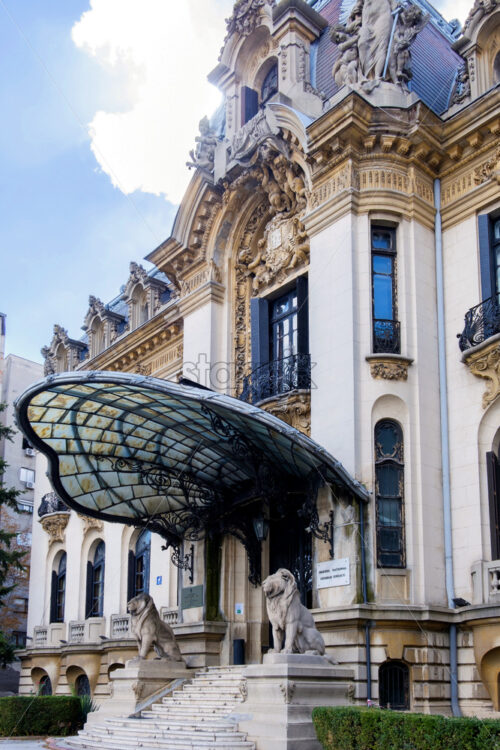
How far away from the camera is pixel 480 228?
58.8ft

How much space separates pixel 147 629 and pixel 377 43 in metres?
13.9

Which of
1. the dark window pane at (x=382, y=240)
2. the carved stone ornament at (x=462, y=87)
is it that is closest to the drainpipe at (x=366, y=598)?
the dark window pane at (x=382, y=240)

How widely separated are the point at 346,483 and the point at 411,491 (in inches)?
56.9

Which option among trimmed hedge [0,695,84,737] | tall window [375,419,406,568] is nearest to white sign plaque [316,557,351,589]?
tall window [375,419,406,568]

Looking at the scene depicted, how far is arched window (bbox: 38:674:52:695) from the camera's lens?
29.1 m

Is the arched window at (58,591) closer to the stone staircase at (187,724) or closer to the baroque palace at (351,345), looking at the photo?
the baroque palace at (351,345)

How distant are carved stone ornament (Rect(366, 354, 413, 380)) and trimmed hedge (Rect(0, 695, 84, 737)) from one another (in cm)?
1098

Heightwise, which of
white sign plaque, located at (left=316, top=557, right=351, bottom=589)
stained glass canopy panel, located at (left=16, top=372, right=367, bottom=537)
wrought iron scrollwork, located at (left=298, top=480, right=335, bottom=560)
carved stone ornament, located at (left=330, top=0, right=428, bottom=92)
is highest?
carved stone ornament, located at (left=330, top=0, right=428, bottom=92)

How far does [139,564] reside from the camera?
26.8 meters

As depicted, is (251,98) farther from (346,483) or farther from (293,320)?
(346,483)

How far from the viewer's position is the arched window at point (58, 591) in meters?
30.5

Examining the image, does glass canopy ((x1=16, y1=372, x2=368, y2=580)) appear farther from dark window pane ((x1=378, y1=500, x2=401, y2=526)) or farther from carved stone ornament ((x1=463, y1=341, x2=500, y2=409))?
carved stone ornament ((x1=463, y1=341, x2=500, y2=409))

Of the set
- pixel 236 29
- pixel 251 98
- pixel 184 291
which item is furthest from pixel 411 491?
pixel 236 29

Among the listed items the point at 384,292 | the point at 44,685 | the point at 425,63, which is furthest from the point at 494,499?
the point at 44,685
